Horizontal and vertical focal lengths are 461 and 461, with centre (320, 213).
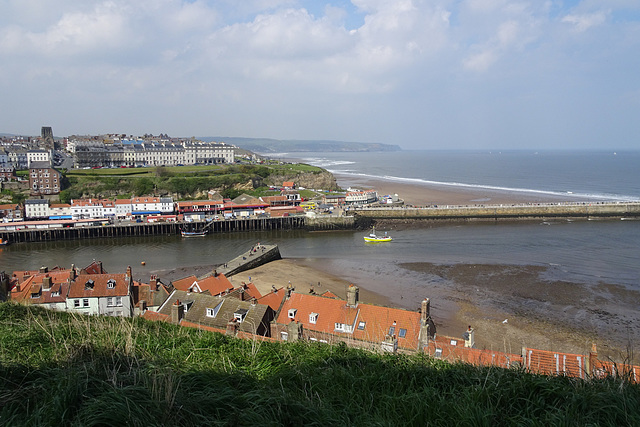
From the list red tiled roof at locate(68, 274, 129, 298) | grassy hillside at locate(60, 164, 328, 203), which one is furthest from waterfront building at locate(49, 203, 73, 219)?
red tiled roof at locate(68, 274, 129, 298)

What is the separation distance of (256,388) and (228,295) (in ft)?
48.3

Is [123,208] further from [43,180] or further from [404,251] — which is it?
[404,251]

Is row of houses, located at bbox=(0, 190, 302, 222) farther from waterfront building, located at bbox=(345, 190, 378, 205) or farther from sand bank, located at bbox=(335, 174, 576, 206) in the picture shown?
sand bank, located at bbox=(335, 174, 576, 206)

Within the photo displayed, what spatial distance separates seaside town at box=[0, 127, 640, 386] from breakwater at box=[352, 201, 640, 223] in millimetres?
3925

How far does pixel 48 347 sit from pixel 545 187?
3567 inches

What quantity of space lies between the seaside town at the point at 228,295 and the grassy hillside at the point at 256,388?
1.19 metres

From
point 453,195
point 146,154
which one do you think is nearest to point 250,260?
point 453,195

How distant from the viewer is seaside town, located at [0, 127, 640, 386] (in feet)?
40.3

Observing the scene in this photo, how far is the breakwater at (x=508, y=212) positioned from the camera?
55.8 metres

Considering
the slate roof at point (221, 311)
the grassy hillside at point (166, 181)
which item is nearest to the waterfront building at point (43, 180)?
the grassy hillside at point (166, 181)

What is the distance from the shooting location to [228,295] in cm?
1912

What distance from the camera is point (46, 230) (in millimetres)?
46188

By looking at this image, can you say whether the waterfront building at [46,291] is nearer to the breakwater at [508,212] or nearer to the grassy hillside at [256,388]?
the grassy hillside at [256,388]

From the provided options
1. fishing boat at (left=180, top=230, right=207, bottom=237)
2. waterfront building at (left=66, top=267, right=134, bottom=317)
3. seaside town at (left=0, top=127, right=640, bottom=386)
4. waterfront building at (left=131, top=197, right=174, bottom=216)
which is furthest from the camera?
waterfront building at (left=131, top=197, right=174, bottom=216)
